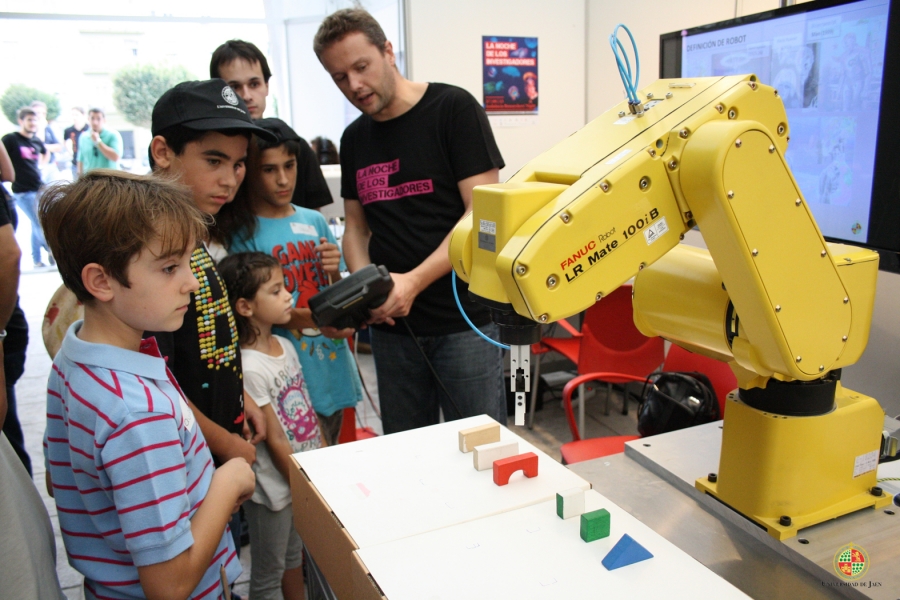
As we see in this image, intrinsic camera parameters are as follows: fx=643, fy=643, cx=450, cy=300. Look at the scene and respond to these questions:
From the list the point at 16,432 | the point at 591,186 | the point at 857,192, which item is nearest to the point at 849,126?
the point at 857,192

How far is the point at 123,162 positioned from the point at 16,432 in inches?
180

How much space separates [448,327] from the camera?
5.91 ft

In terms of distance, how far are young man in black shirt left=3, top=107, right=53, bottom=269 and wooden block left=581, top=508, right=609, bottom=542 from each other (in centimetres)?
634

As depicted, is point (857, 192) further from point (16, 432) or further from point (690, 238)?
point (16, 432)

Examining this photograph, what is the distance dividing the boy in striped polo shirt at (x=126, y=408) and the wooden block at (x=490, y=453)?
1.43 feet

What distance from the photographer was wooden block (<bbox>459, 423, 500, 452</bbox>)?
42.8 inches

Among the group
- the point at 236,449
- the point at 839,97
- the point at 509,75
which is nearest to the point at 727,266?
the point at 839,97

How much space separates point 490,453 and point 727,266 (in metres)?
0.47

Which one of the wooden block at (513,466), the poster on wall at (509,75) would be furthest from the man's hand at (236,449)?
the poster on wall at (509,75)

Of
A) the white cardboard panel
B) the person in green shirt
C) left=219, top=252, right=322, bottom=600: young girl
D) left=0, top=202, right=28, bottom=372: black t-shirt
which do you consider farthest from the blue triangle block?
the person in green shirt

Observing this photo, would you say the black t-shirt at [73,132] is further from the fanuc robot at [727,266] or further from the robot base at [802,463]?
the robot base at [802,463]

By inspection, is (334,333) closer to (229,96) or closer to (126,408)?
(229,96)

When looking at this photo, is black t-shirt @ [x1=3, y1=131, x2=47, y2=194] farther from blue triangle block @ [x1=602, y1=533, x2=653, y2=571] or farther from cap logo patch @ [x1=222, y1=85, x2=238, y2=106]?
blue triangle block @ [x1=602, y1=533, x2=653, y2=571]

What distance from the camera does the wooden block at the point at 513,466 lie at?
3.20ft
